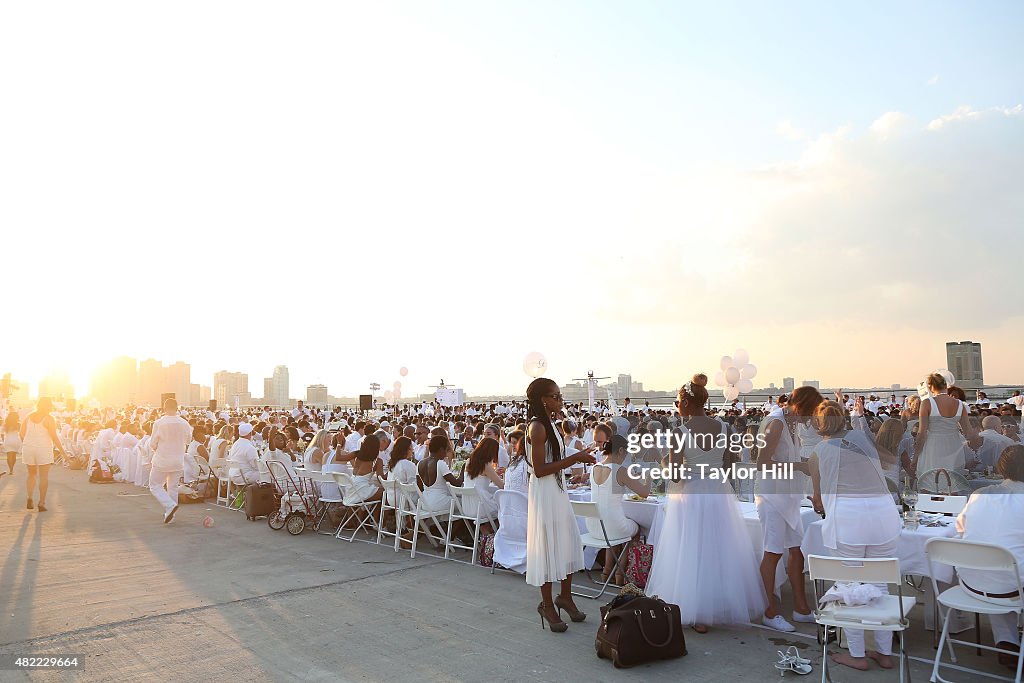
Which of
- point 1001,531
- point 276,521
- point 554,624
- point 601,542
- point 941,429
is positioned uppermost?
point 941,429

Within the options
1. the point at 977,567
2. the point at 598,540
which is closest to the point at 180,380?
the point at 598,540

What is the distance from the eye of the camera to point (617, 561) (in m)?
5.80

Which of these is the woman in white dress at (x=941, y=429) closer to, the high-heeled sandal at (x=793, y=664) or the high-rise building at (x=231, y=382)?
the high-heeled sandal at (x=793, y=664)

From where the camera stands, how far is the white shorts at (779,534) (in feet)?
15.9

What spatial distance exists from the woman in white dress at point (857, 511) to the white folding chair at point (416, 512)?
4.35 m

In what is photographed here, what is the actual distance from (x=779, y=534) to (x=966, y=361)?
81.9 ft

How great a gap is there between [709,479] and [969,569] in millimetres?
1614

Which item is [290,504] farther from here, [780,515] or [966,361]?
[966,361]

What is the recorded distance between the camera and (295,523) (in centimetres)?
880

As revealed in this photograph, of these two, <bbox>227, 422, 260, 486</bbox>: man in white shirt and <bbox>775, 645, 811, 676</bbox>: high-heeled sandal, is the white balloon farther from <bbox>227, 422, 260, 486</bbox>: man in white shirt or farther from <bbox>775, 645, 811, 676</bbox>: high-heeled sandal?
<bbox>775, 645, 811, 676</bbox>: high-heeled sandal

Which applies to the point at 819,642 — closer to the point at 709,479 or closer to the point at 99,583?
the point at 709,479

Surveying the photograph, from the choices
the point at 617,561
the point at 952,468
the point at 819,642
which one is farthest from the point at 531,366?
the point at 819,642

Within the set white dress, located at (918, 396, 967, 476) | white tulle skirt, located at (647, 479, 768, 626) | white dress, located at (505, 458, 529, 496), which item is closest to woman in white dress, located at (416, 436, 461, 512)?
white dress, located at (505, 458, 529, 496)

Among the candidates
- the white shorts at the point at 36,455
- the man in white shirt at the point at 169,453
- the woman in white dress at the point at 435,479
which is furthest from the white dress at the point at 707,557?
the white shorts at the point at 36,455
